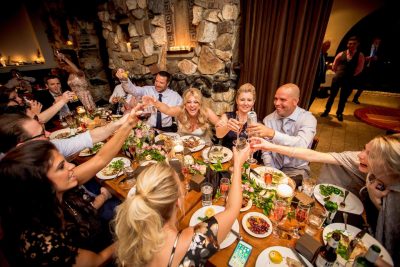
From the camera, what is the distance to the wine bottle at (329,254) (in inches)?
39.6

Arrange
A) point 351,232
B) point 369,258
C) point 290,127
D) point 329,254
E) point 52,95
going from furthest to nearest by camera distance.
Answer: point 52,95
point 290,127
point 351,232
point 329,254
point 369,258

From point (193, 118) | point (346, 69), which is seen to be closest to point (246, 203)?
point (193, 118)

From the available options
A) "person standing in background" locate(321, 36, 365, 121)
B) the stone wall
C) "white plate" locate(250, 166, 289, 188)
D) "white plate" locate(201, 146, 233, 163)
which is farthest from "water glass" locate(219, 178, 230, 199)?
"person standing in background" locate(321, 36, 365, 121)

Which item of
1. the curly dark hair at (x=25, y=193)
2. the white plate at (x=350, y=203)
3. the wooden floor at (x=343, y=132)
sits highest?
the curly dark hair at (x=25, y=193)

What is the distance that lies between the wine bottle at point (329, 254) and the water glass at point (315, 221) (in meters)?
0.20

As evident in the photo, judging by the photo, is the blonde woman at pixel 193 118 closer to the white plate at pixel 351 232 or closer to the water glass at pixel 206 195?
the water glass at pixel 206 195

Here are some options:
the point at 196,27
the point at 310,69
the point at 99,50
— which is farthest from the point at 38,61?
the point at 310,69

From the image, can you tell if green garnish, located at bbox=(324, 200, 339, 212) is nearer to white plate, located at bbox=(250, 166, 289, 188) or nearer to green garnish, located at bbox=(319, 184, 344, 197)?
green garnish, located at bbox=(319, 184, 344, 197)

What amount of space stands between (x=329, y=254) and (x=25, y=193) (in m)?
1.67

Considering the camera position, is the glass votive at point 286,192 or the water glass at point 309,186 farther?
the water glass at point 309,186

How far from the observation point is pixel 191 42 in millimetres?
3961

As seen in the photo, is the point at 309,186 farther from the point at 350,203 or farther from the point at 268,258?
the point at 268,258

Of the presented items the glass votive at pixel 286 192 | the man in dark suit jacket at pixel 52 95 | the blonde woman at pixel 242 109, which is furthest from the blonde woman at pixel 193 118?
the man in dark suit jacket at pixel 52 95

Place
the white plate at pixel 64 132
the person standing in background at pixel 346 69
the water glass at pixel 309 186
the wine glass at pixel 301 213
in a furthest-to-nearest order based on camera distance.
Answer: the person standing in background at pixel 346 69 → the white plate at pixel 64 132 → the water glass at pixel 309 186 → the wine glass at pixel 301 213
